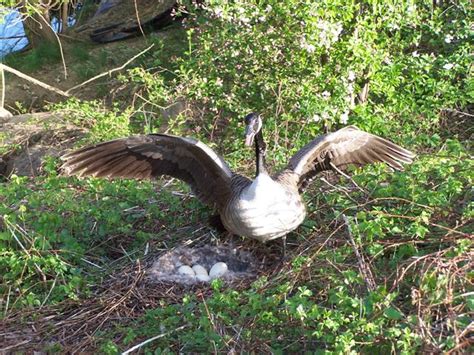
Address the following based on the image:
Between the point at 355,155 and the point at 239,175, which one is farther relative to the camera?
the point at 355,155

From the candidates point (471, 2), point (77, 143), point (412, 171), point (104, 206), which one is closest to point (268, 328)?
point (412, 171)

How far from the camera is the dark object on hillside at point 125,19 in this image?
11.3 metres

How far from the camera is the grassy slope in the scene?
2924mm

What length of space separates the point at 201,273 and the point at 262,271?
0.41 m

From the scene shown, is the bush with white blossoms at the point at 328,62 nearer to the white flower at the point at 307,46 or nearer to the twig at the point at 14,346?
the white flower at the point at 307,46

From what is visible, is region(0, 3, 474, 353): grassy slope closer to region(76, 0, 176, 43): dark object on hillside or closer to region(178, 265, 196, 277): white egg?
region(178, 265, 196, 277): white egg

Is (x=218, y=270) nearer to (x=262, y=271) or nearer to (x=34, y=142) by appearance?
(x=262, y=271)

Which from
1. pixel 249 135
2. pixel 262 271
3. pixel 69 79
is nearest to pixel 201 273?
pixel 262 271

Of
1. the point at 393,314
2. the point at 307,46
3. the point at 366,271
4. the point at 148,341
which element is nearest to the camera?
the point at 393,314

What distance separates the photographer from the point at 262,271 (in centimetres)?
452

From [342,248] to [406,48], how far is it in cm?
444

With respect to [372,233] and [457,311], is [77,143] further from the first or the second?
[457,311]

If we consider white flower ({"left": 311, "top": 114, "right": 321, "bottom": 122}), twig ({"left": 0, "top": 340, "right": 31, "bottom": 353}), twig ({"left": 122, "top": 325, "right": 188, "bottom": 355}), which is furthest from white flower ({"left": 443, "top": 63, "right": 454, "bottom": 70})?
twig ({"left": 0, "top": 340, "right": 31, "bottom": 353})

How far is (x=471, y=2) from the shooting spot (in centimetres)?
753
